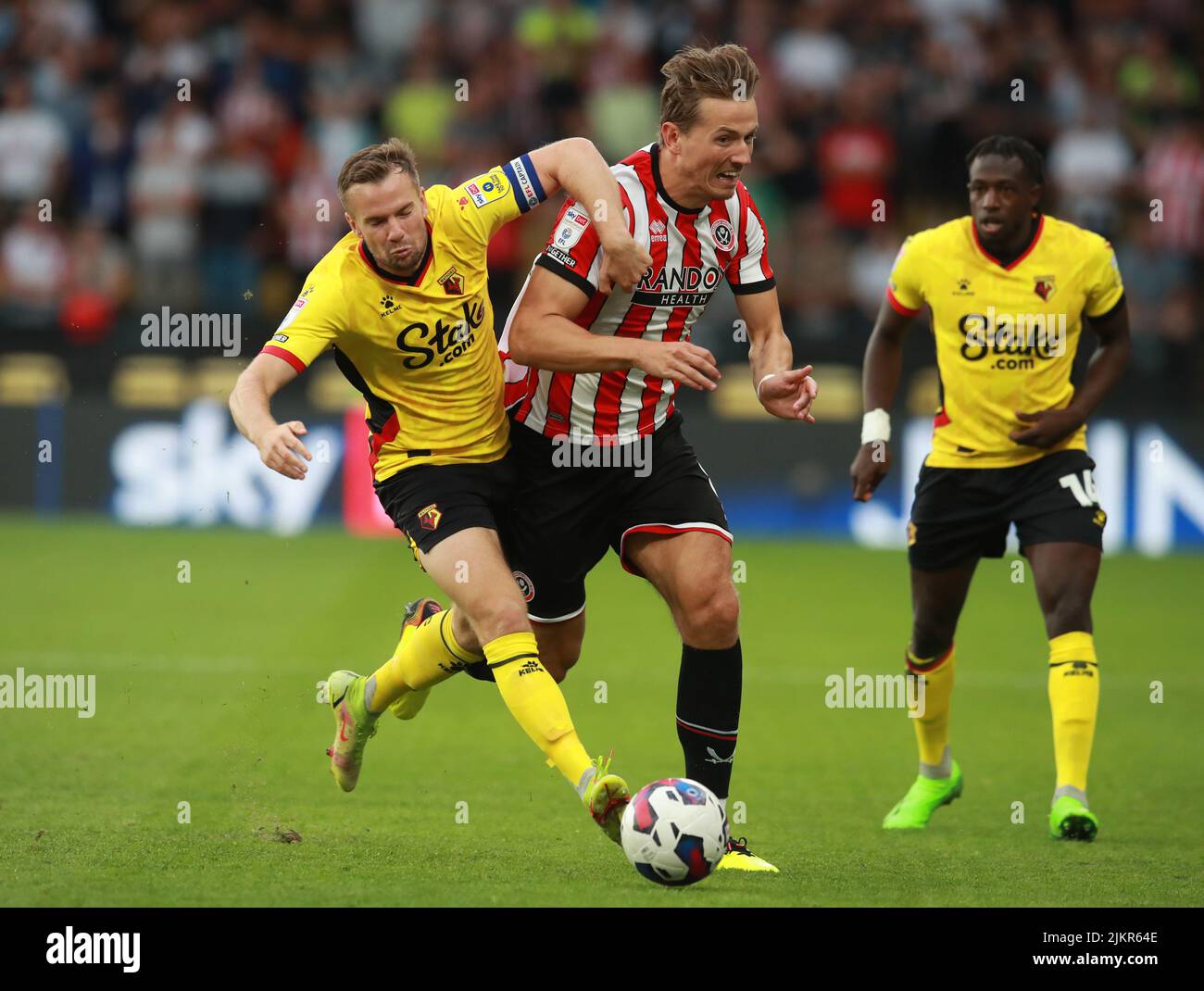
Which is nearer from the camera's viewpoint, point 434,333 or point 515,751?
point 434,333

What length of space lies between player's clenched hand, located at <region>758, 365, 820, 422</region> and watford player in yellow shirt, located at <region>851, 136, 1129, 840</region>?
100cm

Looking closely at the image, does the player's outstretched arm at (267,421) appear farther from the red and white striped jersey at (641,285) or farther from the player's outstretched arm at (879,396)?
the player's outstretched arm at (879,396)

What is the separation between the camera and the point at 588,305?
19.6ft

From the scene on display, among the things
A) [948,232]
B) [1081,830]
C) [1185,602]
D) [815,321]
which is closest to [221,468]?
[815,321]

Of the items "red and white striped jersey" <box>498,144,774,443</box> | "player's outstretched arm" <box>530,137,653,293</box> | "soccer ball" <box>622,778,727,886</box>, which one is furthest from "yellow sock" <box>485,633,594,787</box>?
"player's outstretched arm" <box>530,137,653,293</box>

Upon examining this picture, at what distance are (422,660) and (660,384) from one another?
1318 millimetres

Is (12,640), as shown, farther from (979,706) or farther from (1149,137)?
(1149,137)

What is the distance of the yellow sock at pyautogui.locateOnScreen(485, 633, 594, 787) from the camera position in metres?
5.38

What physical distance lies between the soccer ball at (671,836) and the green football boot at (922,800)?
5.15 feet

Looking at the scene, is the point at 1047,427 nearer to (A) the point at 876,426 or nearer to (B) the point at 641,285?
(A) the point at 876,426

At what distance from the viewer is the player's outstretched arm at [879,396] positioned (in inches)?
273

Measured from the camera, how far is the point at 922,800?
6.73 metres

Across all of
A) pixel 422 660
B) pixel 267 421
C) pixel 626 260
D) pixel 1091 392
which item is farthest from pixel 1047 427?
pixel 267 421
